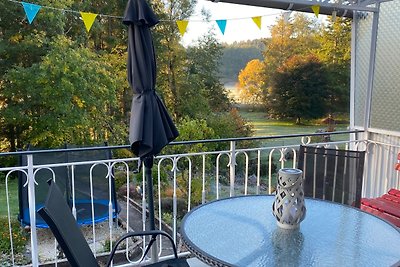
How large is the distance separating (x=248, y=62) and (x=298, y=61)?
1454 millimetres

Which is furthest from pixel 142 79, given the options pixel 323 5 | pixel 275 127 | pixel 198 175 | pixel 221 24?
pixel 275 127

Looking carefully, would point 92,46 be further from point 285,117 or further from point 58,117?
point 285,117

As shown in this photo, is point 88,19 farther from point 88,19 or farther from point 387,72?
point 387,72

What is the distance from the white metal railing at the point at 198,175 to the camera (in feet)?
10.3

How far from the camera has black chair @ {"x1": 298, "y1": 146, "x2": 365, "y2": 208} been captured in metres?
2.74

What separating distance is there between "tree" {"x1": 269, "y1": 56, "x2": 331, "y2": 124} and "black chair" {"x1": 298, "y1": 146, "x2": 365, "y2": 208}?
7.77 m

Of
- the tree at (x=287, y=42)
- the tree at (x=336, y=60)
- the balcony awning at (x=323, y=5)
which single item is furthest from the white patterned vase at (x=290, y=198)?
the tree at (x=287, y=42)

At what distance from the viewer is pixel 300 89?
10.7 meters

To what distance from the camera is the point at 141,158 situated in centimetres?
261

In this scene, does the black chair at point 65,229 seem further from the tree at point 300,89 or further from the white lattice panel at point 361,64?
the tree at point 300,89

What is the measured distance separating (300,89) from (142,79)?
348 inches

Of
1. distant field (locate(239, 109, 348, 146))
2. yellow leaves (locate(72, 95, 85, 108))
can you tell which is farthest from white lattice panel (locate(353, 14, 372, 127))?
yellow leaves (locate(72, 95, 85, 108))

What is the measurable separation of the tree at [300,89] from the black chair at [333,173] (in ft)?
25.5

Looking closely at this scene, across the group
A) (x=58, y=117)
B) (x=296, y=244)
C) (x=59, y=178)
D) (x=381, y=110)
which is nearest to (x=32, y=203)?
(x=296, y=244)
